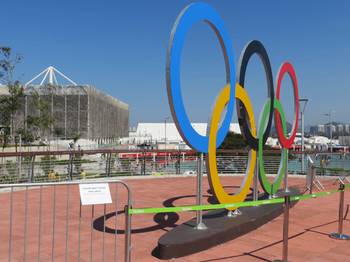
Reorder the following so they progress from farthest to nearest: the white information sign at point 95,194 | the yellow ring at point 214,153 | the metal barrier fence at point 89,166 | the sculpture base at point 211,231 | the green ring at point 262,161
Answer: the metal barrier fence at point 89,166
the green ring at point 262,161
the yellow ring at point 214,153
the sculpture base at point 211,231
the white information sign at point 95,194

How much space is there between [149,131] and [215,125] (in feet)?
408

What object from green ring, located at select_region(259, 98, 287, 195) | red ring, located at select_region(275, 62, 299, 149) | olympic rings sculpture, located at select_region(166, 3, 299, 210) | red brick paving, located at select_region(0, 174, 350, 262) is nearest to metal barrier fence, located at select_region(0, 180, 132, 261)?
red brick paving, located at select_region(0, 174, 350, 262)

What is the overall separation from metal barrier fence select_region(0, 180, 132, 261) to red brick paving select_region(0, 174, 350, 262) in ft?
0.05

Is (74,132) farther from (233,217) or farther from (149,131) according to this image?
(149,131)

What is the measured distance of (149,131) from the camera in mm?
129500

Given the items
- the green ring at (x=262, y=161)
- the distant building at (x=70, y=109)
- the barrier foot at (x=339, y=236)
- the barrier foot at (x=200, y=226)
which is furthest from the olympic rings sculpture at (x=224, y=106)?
the distant building at (x=70, y=109)

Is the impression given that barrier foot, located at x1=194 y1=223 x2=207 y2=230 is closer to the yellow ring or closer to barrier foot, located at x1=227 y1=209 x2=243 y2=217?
the yellow ring

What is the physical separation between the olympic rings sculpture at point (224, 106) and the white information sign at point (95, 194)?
1597mm

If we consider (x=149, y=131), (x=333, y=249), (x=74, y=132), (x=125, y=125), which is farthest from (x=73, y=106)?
(x=149, y=131)

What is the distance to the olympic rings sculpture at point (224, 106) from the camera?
4691mm

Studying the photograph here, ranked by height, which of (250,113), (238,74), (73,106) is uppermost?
(73,106)

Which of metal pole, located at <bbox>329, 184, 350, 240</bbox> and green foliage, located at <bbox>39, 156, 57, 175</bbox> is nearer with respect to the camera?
metal pole, located at <bbox>329, 184, 350, 240</bbox>

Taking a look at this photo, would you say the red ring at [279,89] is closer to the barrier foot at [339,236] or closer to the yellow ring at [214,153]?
the yellow ring at [214,153]

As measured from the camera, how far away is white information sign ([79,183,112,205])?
145 inches
